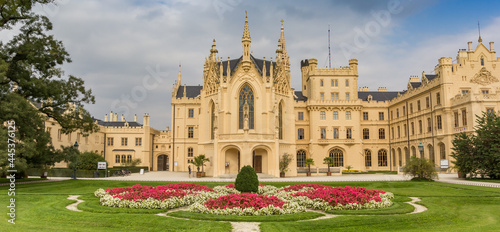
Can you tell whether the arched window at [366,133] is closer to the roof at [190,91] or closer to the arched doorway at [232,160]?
the arched doorway at [232,160]

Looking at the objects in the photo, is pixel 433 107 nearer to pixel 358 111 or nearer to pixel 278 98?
pixel 358 111

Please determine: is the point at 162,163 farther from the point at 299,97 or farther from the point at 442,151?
the point at 442,151

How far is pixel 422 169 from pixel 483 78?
23.7 metres

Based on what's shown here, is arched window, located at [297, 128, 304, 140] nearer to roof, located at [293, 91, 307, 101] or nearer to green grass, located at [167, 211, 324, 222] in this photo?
roof, located at [293, 91, 307, 101]

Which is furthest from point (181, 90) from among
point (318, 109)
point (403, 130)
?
point (403, 130)

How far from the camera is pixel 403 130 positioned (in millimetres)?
59250

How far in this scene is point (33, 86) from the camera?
2772 cm

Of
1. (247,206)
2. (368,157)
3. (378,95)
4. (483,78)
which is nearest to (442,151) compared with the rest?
(483,78)

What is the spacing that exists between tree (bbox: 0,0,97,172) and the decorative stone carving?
45.5 m

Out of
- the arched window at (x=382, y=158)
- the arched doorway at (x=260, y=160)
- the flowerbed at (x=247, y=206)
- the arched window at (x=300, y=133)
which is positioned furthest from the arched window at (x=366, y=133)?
the flowerbed at (x=247, y=206)

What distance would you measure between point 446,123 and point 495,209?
3321 centimetres

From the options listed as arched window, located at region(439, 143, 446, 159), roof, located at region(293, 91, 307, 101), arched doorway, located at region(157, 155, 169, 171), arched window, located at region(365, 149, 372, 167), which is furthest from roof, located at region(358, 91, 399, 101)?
arched doorway, located at region(157, 155, 169, 171)

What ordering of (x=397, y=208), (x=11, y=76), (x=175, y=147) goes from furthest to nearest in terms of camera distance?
1. (x=175, y=147)
2. (x=11, y=76)
3. (x=397, y=208)

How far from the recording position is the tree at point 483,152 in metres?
31.7
